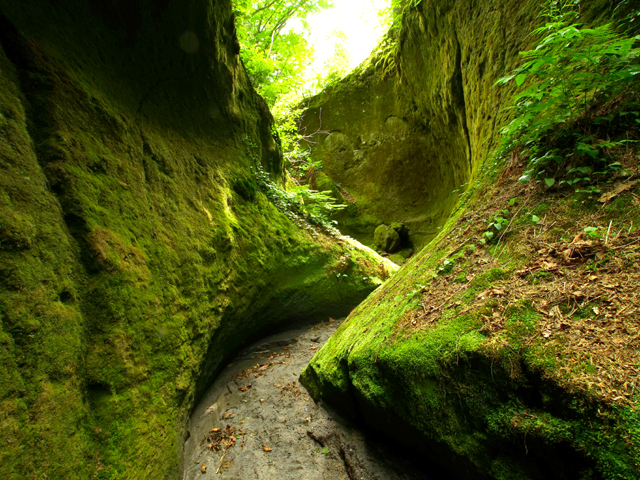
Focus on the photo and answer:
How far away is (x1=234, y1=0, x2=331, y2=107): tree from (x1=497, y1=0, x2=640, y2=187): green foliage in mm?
7314

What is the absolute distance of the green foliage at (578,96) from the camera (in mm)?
2428

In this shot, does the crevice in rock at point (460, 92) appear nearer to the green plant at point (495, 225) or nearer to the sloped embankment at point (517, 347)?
the sloped embankment at point (517, 347)

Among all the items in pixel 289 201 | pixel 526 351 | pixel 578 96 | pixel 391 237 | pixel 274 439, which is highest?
pixel 289 201

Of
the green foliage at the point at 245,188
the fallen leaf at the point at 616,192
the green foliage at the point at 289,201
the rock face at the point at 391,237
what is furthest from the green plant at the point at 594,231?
the rock face at the point at 391,237

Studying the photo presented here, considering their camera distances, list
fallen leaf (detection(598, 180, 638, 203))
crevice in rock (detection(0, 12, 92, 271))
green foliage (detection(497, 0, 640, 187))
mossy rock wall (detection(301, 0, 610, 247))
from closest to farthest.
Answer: fallen leaf (detection(598, 180, 638, 203)) → green foliage (detection(497, 0, 640, 187)) → crevice in rock (detection(0, 12, 92, 271)) → mossy rock wall (detection(301, 0, 610, 247))

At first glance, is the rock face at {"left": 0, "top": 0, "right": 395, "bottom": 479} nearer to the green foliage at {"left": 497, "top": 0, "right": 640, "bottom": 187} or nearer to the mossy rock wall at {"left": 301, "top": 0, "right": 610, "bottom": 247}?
the green foliage at {"left": 497, "top": 0, "right": 640, "bottom": 187}

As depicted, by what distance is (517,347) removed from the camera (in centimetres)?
178

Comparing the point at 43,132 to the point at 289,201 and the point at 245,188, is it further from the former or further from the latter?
the point at 289,201

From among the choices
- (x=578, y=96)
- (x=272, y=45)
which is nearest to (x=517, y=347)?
(x=578, y=96)

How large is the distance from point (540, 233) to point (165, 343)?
12.1 ft

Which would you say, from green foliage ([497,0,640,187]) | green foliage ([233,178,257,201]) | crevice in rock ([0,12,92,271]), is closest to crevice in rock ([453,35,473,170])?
green foliage ([497,0,640,187])

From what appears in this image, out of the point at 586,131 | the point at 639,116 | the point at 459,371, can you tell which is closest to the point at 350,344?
the point at 459,371

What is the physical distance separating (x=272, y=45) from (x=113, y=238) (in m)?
9.41

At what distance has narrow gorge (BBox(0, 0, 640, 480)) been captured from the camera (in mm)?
1705
